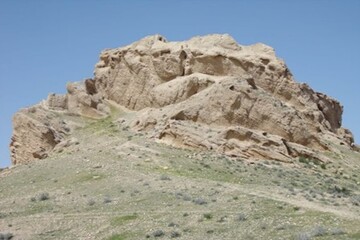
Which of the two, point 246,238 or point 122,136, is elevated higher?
point 122,136

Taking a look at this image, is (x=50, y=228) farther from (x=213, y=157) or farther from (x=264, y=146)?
(x=264, y=146)

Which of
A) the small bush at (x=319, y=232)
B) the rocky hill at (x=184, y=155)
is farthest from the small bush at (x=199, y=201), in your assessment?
the small bush at (x=319, y=232)

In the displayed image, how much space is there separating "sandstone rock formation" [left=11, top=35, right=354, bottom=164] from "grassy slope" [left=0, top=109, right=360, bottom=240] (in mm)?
2059

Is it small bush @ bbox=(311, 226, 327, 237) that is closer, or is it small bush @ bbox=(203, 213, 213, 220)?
small bush @ bbox=(311, 226, 327, 237)

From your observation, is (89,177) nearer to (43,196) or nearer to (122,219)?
(43,196)

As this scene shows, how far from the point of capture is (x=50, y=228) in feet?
79.4

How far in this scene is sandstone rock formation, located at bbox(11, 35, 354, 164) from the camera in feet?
130

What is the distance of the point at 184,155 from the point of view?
121 feet

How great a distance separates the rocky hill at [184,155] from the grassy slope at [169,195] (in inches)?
3.7

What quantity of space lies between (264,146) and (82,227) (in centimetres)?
1853

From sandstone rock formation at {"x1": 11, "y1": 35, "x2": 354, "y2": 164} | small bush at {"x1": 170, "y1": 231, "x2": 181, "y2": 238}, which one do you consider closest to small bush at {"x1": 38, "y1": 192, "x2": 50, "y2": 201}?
small bush at {"x1": 170, "y1": 231, "x2": 181, "y2": 238}

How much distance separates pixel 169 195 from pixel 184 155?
9617 mm

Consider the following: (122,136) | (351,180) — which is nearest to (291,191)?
(351,180)

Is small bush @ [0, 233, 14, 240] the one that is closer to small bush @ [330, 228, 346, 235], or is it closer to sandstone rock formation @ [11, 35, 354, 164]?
small bush @ [330, 228, 346, 235]
